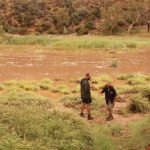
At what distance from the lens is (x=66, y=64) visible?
42.2 metres

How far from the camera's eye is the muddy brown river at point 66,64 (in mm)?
36147

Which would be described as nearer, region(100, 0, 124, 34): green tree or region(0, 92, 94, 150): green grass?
region(0, 92, 94, 150): green grass

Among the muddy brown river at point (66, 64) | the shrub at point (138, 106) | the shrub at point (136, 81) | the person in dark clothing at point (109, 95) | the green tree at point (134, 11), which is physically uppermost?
the green tree at point (134, 11)

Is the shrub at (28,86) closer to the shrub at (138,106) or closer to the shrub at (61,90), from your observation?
the shrub at (61,90)

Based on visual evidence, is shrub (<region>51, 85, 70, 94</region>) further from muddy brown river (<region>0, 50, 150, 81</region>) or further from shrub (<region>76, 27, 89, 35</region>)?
shrub (<region>76, 27, 89, 35</region>)

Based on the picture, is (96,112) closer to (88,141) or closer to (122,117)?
(122,117)

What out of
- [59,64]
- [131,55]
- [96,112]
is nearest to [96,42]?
[131,55]

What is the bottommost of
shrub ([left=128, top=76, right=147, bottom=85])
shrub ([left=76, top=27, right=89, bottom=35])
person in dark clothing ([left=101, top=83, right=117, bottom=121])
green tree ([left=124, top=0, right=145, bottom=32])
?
shrub ([left=128, top=76, right=147, bottom=85])

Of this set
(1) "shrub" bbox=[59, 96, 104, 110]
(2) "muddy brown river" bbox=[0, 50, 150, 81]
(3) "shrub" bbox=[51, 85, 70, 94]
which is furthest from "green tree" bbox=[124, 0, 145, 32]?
(1) "shrub" bbox=[59, 96, 104, 110]

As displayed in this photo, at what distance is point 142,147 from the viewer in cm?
1402

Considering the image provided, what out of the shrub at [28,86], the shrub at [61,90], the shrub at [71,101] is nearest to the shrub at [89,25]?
the shrub at [28,86]

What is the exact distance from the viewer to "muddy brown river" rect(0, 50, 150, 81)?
1423 inches

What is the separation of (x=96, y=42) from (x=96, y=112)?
3725 centimetres

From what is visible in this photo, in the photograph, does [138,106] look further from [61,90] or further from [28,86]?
[28,86]
